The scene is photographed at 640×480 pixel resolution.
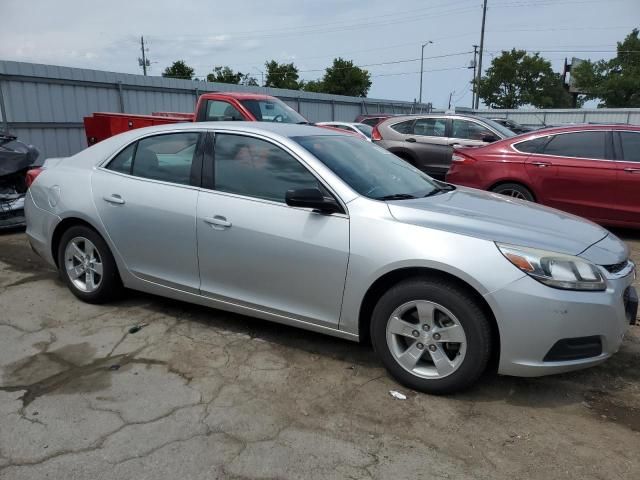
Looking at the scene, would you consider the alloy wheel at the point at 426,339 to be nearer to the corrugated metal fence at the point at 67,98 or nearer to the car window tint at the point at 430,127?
the car window tint at the point at 430,127

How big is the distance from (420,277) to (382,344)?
0.48 metres

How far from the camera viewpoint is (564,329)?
9.14 feet

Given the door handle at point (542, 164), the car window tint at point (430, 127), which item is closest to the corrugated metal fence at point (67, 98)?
the car window tint at point (430, 127)

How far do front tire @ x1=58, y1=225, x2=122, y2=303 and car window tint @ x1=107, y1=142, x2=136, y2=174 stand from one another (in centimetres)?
55

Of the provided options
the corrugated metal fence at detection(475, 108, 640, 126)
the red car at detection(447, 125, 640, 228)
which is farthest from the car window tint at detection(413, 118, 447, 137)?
the corrugated metal fence at detection(475, 108, 640, 126)

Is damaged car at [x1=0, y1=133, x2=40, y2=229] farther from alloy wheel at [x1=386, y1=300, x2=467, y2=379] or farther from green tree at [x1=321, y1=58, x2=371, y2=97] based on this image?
green tree at [x1=321, y1=58, x2=371, y2=97]

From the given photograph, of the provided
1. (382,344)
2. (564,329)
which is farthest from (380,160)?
(564,329)

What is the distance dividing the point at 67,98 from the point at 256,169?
10.6 m

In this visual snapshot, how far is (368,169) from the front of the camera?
3760 mm

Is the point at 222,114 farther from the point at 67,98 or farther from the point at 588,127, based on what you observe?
the point at 588,127

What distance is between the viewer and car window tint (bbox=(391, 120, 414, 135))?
1118 cm

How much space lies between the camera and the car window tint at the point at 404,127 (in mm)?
11180

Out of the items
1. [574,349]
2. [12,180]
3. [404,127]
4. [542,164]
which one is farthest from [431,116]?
[574,349]

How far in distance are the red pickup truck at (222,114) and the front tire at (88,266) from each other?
5098 millimetres
